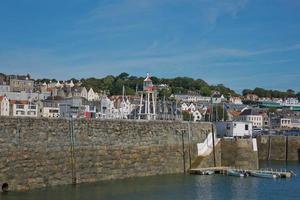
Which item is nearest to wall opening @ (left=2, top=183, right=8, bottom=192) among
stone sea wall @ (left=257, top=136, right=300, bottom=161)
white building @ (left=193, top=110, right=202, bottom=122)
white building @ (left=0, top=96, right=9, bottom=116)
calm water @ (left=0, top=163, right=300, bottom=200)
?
calm water @ (left=0, top=163, right=300, bottom=200)

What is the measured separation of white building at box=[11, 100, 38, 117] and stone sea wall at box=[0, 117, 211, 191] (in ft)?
140

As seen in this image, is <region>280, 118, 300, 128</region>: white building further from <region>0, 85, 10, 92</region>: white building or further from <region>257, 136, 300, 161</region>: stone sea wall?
<region>0, 85, 10, 92</region>: white building

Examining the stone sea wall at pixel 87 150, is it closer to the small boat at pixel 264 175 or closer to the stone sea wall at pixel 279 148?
the small boat at pixel 264 175

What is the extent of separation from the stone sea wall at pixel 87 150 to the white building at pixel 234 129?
10166 mm

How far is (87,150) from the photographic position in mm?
36375

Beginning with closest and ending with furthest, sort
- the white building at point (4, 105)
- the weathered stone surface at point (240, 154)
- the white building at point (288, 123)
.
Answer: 1. the weathered stone surface at point (240, 154)
2. the white building at point (4, 105)
3. the white building at point (288, 123)

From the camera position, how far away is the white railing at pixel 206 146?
48.2 meters

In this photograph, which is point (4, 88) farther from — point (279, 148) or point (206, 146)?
point (206, 146)

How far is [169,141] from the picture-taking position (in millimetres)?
44688

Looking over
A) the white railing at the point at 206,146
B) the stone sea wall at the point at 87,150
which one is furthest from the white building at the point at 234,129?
the stone sea wall at the point at 87,150

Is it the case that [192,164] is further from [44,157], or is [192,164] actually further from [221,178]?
[44,157]

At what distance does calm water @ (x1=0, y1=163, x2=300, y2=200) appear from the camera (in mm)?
31561

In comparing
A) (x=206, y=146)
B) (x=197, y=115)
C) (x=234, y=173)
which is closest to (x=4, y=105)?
(x=206, y=146)

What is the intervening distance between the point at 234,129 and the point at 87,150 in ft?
79.7
